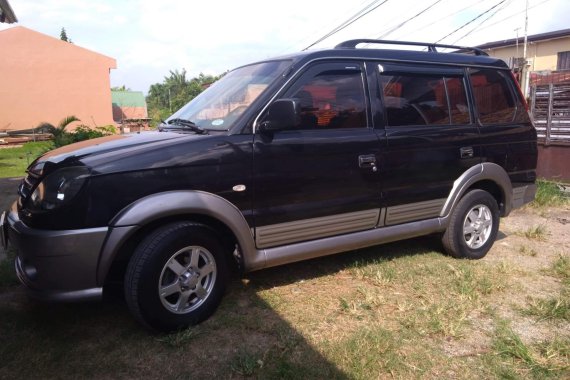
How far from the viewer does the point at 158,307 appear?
2865 millimetres

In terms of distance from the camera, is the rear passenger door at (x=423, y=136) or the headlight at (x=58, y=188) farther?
the rear passenger door at (x=423, y=136)

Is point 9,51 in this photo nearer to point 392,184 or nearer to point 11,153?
point 11,153

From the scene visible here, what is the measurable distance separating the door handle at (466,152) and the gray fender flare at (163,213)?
7.29 ft

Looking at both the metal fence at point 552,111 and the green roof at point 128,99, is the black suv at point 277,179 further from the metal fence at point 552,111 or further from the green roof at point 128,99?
the green roof at point 128,99

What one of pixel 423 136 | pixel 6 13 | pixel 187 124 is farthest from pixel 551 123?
pixel 6 13

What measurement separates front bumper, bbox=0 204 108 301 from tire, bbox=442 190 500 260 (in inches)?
125

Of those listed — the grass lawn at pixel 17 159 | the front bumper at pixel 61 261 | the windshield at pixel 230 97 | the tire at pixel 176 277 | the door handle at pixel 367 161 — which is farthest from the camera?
the grass lawn at pixel 17 159

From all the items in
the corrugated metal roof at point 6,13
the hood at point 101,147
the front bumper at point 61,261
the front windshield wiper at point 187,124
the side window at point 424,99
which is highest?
the corrugated metal roof at point 6,13

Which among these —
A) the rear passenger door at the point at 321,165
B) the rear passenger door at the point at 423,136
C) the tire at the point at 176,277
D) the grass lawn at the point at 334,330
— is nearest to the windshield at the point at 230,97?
the rear passenger door at the point at 321,165

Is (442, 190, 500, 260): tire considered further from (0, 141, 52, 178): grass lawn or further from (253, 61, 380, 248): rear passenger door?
(0, 141, 52, 178): grass lawn

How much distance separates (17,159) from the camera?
47.6ft

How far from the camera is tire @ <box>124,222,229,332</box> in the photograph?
9.19ft

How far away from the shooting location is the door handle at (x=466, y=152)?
13.6 ft

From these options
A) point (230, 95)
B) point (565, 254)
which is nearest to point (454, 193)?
point (565, 254)
